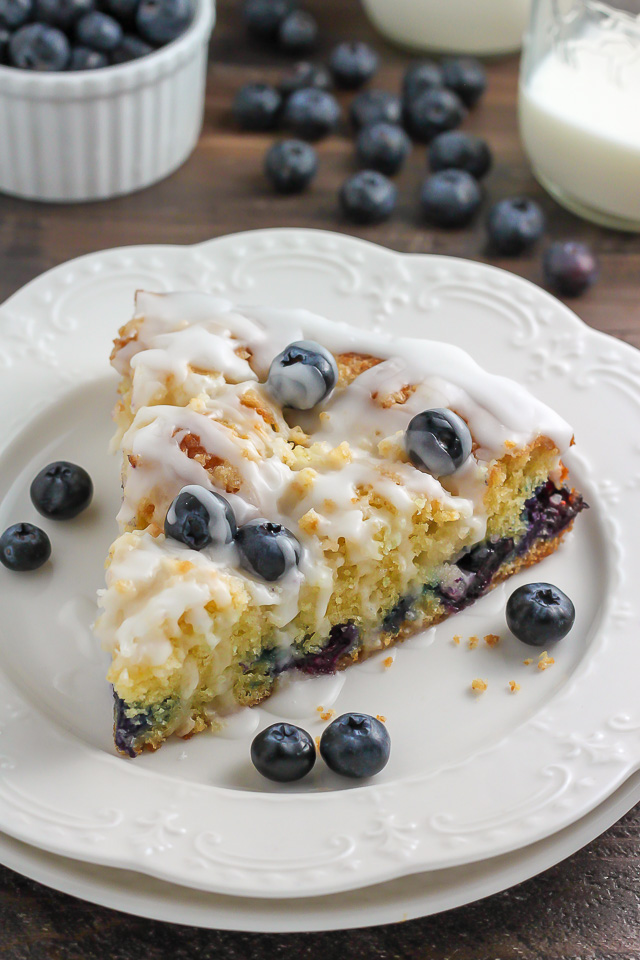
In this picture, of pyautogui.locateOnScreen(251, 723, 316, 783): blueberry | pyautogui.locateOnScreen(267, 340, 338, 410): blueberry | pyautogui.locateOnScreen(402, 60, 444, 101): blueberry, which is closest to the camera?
pyautogui.locateOnScreen(251, 723, 316, 783): blueberry

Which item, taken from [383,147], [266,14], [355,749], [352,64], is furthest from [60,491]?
[266,14]

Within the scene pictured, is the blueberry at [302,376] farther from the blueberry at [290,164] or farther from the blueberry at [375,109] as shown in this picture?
the blueberry at [375,109]

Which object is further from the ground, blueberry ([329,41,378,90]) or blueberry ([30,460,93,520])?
blueberry ([329,41,378,90])

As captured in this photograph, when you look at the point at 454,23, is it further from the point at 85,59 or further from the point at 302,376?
the point at 302,376

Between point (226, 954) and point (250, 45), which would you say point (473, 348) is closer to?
point (226, 954)

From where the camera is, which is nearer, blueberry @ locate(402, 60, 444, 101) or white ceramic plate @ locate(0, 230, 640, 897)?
white ceramic plate @ locate(0, 230, 640, 897)

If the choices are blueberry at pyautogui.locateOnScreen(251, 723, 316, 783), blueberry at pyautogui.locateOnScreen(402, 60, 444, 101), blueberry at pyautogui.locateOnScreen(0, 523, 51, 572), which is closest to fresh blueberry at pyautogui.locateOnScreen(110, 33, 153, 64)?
blueberry at pyautogui.locateOnScreen(402, 60, 444, 101)

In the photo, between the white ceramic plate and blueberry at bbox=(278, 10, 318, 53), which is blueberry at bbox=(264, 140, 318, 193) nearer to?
the white ceramic plate
